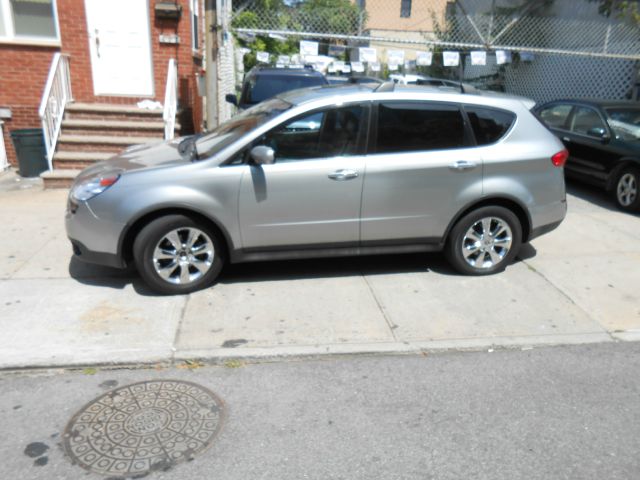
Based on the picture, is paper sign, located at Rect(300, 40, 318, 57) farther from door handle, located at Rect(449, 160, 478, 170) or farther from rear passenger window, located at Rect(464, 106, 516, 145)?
door handle, located at Rect(449, 160, 478, 170)

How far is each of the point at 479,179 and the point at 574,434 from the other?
8.44ft

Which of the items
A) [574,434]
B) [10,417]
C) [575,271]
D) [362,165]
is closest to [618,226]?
[575,271]

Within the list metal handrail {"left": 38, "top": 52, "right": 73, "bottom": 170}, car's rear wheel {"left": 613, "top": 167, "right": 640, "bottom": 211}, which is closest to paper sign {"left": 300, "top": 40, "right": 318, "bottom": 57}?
metal handrail {"left": 38, "top": 52, "right": 73, "bottom": 170}

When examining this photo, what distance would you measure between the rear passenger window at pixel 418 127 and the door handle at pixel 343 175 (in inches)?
13.3

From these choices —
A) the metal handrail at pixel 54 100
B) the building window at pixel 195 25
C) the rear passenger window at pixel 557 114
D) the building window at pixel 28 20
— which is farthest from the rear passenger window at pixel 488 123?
the building window at pixel 195 25

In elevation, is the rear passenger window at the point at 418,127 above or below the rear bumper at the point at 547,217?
above

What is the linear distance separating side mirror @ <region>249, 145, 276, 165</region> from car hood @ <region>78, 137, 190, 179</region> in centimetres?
67

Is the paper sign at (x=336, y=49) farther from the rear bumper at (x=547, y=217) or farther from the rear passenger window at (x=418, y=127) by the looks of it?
the rear bumper at (x=547, y=217)

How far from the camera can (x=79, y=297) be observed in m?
4.81

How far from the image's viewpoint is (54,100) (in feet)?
29.3

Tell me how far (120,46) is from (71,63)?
88 cm

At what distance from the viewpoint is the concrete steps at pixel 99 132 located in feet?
28.2

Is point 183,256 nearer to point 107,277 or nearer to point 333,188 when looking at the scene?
point 107,277

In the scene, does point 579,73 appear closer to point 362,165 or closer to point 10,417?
point 362,165
